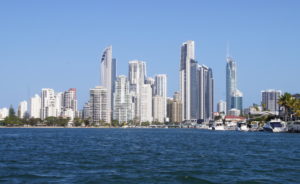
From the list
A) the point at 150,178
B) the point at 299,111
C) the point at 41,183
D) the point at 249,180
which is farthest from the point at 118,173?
the point at 299,111

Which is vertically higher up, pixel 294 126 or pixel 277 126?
pixel 294 126

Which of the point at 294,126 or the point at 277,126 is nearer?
the point at 294,126

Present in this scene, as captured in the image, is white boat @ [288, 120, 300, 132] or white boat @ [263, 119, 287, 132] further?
white boat @ [263, 119, 287, 132]

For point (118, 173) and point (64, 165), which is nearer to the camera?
point (118, 173)

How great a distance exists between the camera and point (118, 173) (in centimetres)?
3284

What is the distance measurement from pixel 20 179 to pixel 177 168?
1203 centimetres

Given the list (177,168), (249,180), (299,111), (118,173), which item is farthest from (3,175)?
(299,111)

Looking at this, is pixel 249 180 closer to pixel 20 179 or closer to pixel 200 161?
pixel 200 161

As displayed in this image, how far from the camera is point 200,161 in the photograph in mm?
42000

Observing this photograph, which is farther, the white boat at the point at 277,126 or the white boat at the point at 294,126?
the white boat at the point at 277,126

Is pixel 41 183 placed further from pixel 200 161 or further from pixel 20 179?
pixel 200 161

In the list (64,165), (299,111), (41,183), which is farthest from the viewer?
(299,111)

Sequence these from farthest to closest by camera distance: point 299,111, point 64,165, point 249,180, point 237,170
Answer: point 299,111
point 64,165
point 237,170
point 249,180

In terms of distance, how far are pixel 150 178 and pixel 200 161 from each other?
12.4 m
